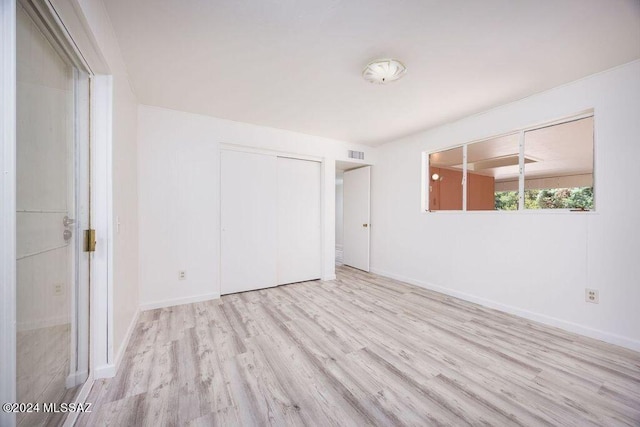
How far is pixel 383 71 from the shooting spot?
2.16 meters

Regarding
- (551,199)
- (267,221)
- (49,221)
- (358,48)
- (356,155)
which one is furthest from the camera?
(356,155)

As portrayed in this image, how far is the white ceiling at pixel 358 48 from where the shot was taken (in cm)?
160

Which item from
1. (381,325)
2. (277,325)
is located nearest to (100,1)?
(277,325)

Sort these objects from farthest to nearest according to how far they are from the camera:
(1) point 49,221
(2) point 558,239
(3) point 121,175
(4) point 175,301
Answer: (4) point 175,301 → (2) point 558,239 → (3) point 121,175 → (1) point 49,221

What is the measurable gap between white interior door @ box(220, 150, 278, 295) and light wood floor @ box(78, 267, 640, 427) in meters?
0.78

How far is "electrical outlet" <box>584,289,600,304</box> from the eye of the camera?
2.32 metres

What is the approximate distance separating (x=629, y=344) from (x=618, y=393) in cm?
88

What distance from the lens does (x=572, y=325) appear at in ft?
8.06

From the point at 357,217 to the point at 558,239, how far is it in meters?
3.09

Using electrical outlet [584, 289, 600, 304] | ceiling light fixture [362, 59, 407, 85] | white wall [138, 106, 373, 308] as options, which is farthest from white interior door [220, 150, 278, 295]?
electrical outlet [584, 289, 600, 304]

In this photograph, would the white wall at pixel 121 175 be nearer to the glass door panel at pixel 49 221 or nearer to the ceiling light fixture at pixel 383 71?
the glass door panel at pixel 49 221

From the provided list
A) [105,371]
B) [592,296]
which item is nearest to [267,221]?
[105,371]

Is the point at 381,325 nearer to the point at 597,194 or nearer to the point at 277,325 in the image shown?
the point at 277,325

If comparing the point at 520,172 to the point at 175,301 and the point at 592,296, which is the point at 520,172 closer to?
the point at 592,296
